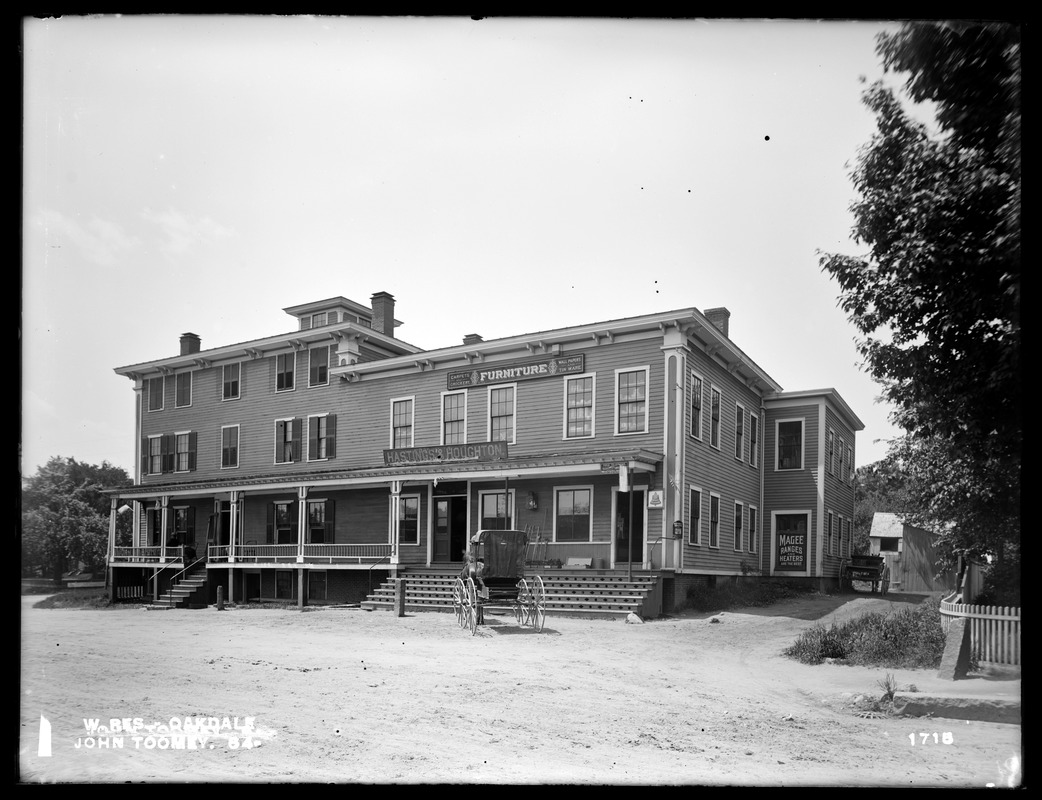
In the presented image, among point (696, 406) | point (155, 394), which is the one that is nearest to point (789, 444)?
point (696, 406)

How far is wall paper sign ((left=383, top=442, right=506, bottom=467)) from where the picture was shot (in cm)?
2480

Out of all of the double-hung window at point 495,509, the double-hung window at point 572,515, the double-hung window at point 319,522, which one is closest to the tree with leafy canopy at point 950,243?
the double-hung window at point 572,515

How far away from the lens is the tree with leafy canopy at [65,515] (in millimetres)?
9750

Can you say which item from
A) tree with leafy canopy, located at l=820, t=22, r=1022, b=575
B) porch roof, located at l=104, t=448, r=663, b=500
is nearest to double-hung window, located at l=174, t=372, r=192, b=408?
porch roof, located at l=104, t=448, r=663, b=500

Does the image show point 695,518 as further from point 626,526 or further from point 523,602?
point 523,602

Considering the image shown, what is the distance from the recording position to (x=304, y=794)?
6.01m

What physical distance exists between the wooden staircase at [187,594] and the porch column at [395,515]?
7.26m

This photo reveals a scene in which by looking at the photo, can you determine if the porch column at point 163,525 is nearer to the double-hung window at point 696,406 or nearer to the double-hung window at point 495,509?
the double-hung window at point 495,509

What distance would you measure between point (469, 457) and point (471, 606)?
8482 millimetres

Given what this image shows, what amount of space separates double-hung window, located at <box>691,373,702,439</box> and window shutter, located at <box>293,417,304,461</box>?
47.3ft

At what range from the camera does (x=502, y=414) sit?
2538 centimetres

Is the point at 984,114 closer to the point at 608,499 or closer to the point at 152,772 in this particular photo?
the point at 152,772

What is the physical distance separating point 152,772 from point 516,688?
4845 millimetres

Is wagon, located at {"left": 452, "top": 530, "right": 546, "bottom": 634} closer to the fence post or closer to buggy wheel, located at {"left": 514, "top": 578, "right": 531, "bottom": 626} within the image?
buggy wheel, located at {"left": 514, "top": 578, "right": 531, "bottom": 626}
